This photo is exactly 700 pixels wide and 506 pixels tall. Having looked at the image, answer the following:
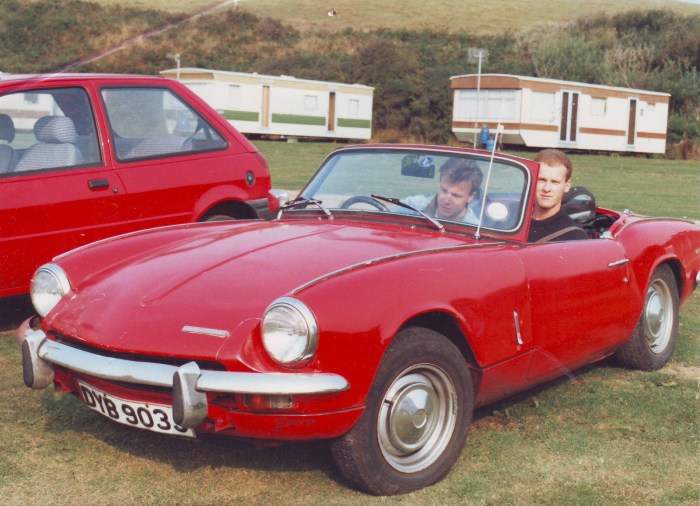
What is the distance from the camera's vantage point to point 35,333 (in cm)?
388

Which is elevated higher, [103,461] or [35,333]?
[35,333]

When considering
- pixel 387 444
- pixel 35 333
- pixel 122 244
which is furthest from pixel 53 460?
pixel 387 444

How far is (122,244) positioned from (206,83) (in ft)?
98.2

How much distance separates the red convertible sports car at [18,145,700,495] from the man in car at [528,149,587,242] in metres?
0.24

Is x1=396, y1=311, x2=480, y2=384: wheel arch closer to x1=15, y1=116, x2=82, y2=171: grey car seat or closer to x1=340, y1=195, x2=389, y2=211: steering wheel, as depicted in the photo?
x1=340, y1=195, x2=389, y2=211: steering wheel

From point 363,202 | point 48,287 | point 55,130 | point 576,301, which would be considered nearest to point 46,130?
point 55,130

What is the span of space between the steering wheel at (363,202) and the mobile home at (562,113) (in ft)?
95.4

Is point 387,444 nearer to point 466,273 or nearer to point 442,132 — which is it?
point 466,273

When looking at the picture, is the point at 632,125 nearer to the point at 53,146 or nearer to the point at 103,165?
the point at 103,165

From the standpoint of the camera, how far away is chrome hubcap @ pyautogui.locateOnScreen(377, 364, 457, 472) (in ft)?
11.6

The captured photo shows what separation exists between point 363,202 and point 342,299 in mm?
1415

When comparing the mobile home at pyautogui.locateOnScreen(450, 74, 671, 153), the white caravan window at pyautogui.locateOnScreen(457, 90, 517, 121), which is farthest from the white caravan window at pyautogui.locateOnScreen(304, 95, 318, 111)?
the white caravan window at pyautogui.locateOnScreen(457, 90, 517, 121)

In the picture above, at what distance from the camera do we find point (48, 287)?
4.13m

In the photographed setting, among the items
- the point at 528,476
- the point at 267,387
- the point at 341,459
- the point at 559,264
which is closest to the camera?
the point at 267,387
